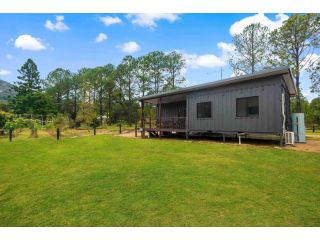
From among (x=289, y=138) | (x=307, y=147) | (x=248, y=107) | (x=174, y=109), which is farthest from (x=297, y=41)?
(x=307, y=147)

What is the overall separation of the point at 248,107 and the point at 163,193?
765 cm

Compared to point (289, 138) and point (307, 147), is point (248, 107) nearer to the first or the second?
point (289, 138)

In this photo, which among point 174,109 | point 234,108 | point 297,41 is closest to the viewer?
point 234,108

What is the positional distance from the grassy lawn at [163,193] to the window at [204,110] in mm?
5551

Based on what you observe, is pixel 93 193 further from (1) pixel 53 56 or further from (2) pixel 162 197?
(1) pixel 53 56

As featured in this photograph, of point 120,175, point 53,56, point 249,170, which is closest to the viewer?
point 120,175

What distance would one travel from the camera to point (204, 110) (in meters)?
12.2

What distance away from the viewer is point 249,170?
5.45 m

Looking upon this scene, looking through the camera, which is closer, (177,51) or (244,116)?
(244,116)

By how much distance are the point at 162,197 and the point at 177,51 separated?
34.2m
